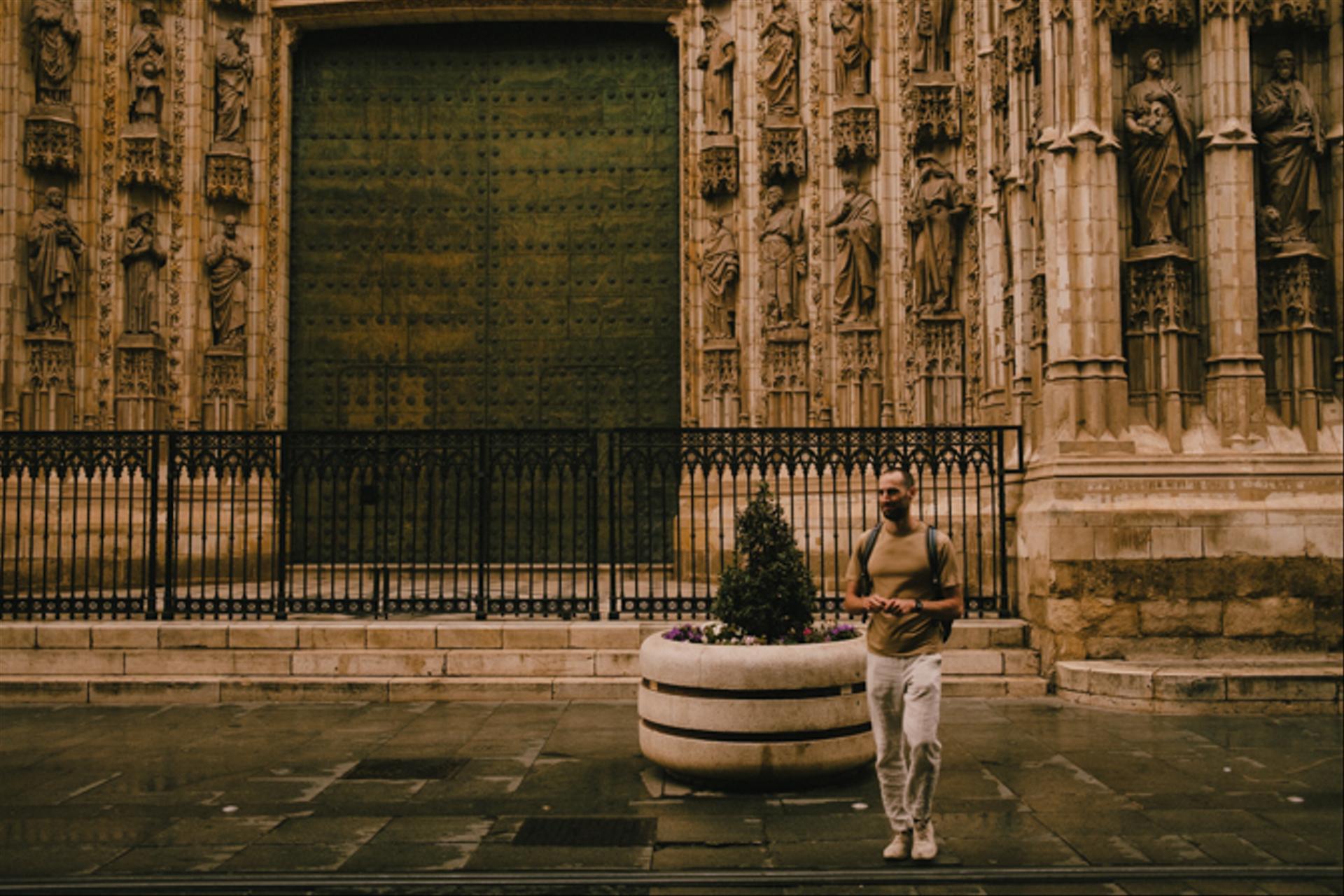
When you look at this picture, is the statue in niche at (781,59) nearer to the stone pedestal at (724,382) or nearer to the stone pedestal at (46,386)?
the stone pedestal at (724,382)

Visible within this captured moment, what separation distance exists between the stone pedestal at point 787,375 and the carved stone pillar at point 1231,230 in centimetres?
573

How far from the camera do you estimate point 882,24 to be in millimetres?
15414

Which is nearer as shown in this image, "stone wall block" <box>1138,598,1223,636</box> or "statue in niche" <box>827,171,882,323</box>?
"stone wall block" <box>1138,598,1223,636</box>

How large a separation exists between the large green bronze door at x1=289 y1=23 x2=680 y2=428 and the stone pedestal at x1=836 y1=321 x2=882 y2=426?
2956 millimetres

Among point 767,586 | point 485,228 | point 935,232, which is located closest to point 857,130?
point 935,232

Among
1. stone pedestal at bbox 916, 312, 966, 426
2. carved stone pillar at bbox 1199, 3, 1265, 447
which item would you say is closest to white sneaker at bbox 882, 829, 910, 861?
carved stone pillar at bbox 1199, 3, 1265, 447

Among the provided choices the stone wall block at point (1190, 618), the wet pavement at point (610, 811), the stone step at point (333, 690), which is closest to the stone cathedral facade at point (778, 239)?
the stone wall block at point (1190, 618)

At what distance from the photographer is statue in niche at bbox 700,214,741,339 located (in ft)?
53.3

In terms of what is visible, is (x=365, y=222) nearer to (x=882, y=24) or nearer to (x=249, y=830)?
(x=882, y=24)

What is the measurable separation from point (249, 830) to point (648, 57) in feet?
45.9

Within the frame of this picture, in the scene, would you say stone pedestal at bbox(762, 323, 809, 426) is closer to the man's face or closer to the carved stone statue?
the carved stone statue

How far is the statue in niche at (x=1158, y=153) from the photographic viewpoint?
10.9 meters

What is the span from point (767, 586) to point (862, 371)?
26.2 ft

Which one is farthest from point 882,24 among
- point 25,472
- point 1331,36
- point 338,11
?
point 25,472
